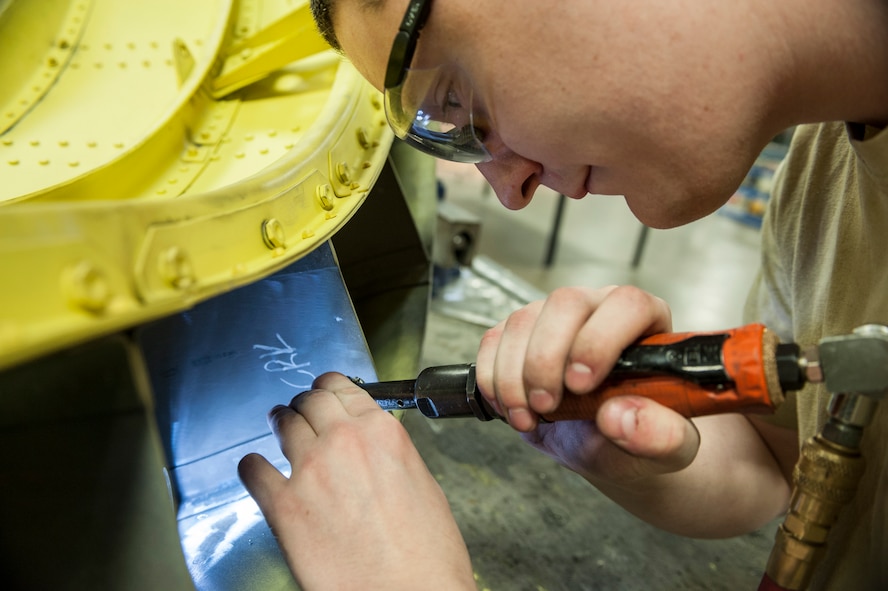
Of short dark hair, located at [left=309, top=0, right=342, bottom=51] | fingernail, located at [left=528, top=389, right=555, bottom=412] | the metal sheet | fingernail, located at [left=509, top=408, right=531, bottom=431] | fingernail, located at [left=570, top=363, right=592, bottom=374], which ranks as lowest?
the metal sheet

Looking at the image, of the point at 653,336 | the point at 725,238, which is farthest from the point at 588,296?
the point at 725,238

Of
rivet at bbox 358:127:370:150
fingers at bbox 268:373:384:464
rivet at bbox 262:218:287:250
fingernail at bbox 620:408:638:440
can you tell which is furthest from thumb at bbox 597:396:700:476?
rivet at bbox 358:127:370:150

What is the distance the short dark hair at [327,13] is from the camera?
25.3 inches

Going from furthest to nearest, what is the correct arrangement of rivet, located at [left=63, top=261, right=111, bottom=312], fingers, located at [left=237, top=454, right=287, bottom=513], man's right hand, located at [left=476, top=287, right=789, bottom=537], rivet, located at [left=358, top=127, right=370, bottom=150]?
rivet, located at [left=358, top=127, right=370, bottom=150] < fingers, located at [left=237, top=454, right=287, bottom=513] < man's right hand, located at [left=476, top=287, right=789, bottom=537] < rivet, located at [left=63, top=261, right=111, bottom=312]

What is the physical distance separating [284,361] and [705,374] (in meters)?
0.55

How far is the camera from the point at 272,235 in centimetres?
59

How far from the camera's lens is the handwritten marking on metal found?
784 millimetres

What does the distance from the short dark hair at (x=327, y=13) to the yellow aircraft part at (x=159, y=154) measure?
13 cm

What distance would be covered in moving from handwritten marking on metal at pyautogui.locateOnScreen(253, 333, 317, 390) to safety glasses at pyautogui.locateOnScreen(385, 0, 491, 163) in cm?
34

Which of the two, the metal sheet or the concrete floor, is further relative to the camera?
the concrete floor

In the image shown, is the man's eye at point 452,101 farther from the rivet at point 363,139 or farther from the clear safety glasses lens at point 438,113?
the rivet at point 363,139

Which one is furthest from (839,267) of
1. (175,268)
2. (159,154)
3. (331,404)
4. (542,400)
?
(159,154)

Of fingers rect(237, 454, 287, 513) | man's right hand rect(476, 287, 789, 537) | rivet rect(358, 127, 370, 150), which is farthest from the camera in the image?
rivet rect(358, 127, 370, 150)

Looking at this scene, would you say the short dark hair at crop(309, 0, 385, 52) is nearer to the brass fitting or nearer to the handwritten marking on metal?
the handwritten marking on metal
